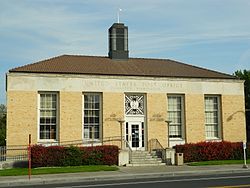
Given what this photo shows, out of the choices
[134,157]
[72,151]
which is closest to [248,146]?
[134,157]

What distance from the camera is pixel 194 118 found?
35.1 metres

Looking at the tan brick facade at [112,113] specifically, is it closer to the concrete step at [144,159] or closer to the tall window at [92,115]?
the tall window at [92,115]

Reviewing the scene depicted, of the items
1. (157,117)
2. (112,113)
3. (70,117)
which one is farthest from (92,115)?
(157,117)

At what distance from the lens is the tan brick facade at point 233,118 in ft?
118

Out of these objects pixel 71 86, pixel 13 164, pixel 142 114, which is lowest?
pixel 13 164

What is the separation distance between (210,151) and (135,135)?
642cm

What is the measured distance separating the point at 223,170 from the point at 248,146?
34.7ft

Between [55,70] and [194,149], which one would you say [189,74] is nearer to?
[194,149]

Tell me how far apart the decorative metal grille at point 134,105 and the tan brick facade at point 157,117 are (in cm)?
70

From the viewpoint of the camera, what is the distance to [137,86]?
112ft

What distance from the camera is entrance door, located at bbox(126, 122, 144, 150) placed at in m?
33.7

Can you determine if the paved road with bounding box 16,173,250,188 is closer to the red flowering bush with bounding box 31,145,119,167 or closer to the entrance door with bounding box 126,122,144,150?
the red flowering bush with bounding box 31,145,119,167

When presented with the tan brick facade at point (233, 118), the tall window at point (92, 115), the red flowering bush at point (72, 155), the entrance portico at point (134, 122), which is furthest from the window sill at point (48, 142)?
the tan brick facade at point (233, 118)

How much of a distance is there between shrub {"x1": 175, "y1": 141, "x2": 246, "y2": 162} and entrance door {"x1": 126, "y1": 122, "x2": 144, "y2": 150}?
3947mm
